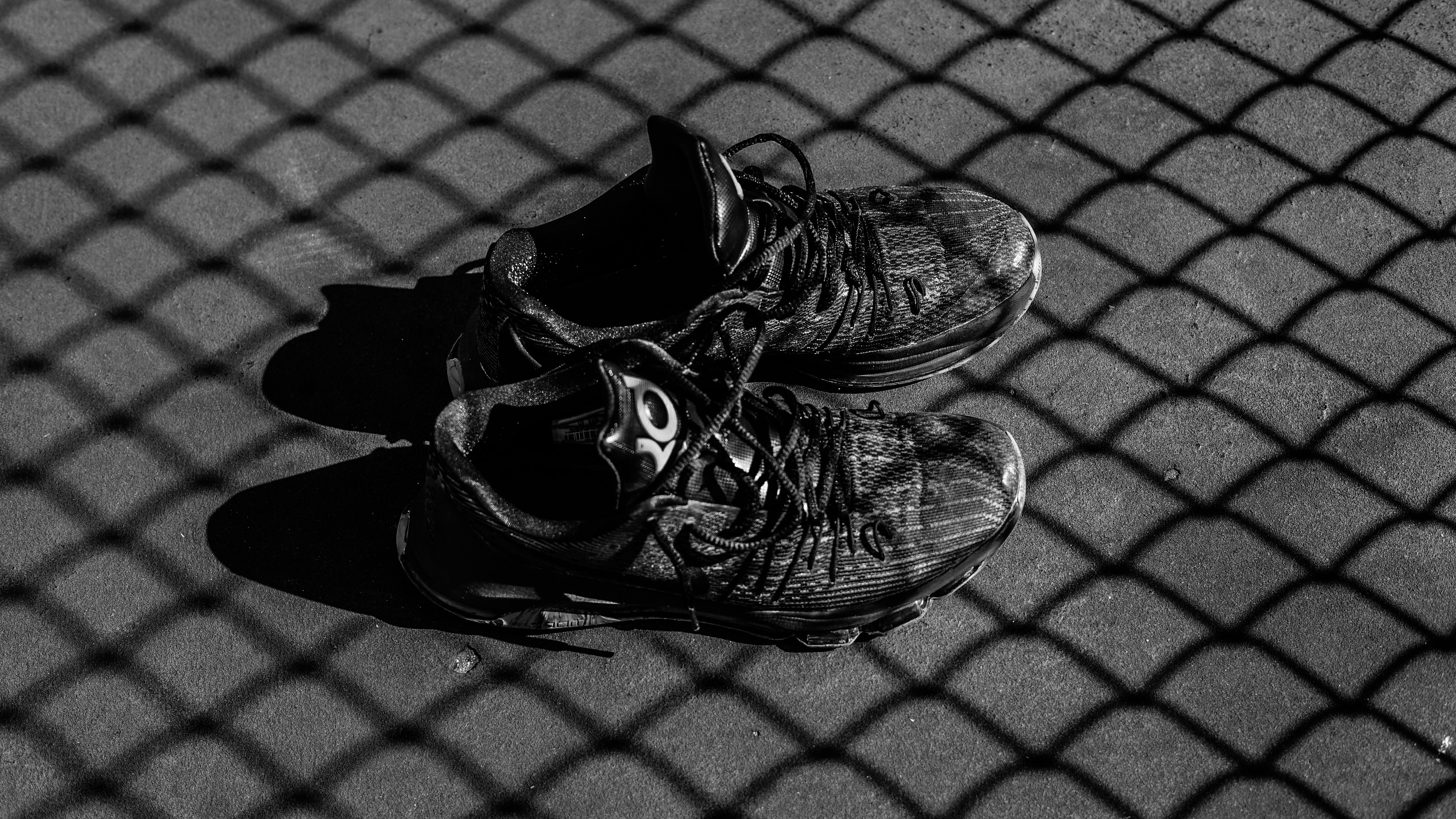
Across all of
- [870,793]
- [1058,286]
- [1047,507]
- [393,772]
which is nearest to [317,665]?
[393,772]

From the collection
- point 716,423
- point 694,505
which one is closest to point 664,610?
point 694,505

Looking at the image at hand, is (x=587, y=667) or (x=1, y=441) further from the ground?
(x=1, y=441)

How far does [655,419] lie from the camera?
1512 millimetres

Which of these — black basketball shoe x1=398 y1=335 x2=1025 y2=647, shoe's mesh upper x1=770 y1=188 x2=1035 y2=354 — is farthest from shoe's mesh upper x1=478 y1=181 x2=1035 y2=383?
black basketball shoe x1=398 y1=335 x2=1025 y2=647

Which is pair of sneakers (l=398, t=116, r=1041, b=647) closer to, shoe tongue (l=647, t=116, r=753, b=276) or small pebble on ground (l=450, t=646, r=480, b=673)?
shoe tongue (l=647, t=116, r=753, b=276)

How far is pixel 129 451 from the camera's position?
198 centimetres

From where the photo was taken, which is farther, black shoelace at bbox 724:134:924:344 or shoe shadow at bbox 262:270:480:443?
shoe shadow at bbox 262:270:480:443

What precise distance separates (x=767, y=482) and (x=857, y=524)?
6.1 inches

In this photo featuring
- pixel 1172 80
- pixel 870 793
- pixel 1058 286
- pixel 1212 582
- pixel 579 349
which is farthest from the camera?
pixel 1172 80

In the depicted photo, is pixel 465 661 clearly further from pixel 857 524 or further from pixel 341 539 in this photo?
pixel 857 524

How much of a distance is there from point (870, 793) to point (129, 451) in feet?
4.65

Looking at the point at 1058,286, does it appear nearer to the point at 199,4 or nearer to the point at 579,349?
the point at 579,349

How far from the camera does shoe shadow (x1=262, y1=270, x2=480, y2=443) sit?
1985 mm

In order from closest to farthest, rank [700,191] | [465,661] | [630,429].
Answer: [630,429] < [700,191] < [465,661]
